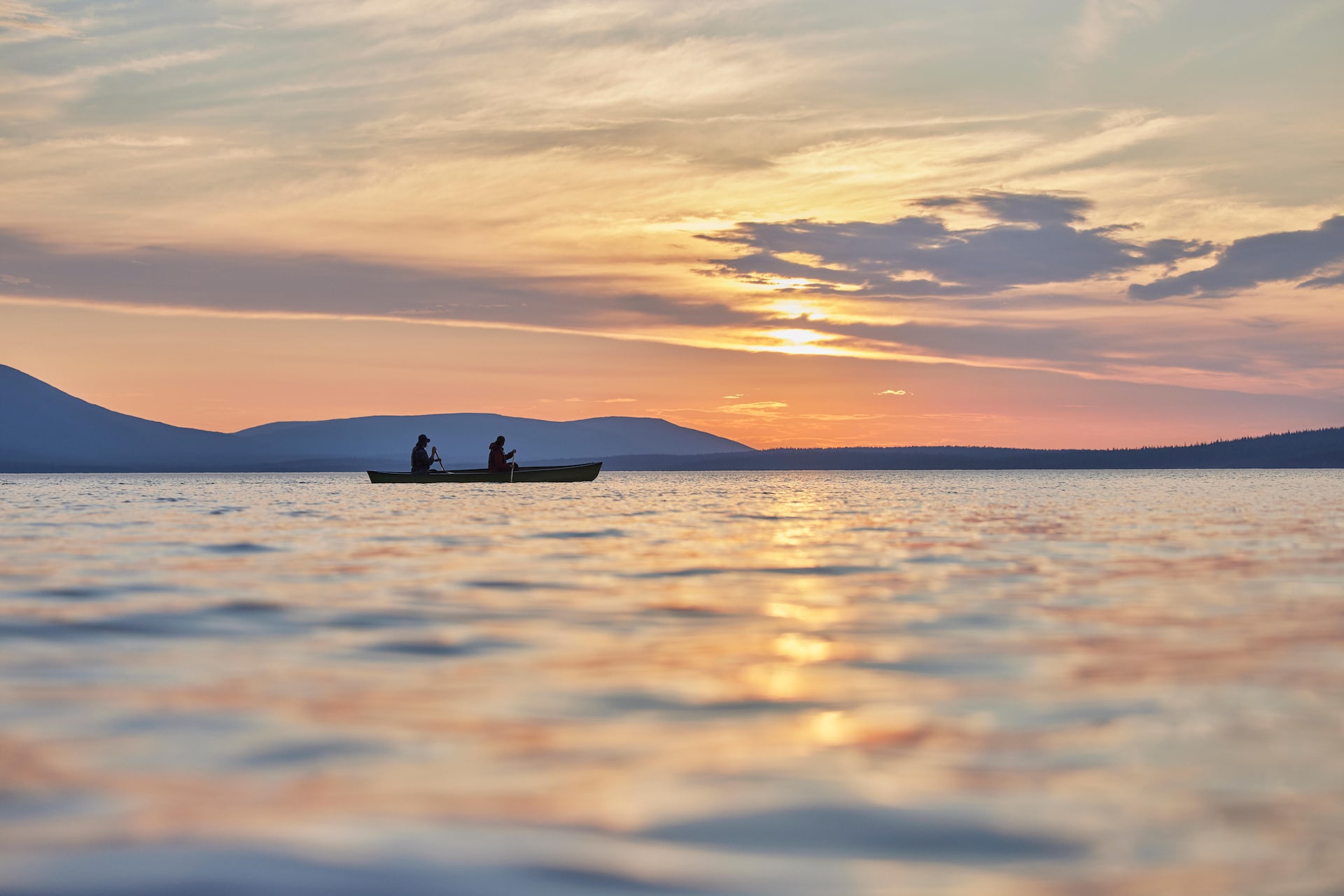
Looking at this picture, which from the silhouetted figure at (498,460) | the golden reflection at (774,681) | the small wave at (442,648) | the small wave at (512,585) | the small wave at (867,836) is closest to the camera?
the small wave at (867,836)

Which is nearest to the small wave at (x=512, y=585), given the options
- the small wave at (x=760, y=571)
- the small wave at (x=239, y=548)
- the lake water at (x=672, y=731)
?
the lake water at (x=672, y=731)

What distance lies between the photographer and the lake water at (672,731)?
4.81 m

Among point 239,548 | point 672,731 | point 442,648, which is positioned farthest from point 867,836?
point 239,548

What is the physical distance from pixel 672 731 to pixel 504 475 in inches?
2232

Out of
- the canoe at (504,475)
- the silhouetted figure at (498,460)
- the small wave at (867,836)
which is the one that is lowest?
the small wave at (867,836)

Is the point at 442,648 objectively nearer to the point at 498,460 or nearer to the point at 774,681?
the point at 774,681

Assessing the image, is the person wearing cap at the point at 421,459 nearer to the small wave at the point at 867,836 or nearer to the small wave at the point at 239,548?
the small wave at the point at 239,548

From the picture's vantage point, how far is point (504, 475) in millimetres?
63031

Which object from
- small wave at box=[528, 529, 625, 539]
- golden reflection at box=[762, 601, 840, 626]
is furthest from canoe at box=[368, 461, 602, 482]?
golden reflection at box=[762, 601, 840, 626]

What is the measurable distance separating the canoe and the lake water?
43.7 m

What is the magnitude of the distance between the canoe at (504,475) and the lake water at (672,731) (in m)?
43.7

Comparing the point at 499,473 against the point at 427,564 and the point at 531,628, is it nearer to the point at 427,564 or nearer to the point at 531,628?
the point at 427,564

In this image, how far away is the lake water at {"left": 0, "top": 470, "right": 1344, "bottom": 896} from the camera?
4.81 m

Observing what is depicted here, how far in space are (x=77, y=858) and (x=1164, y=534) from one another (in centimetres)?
2409
